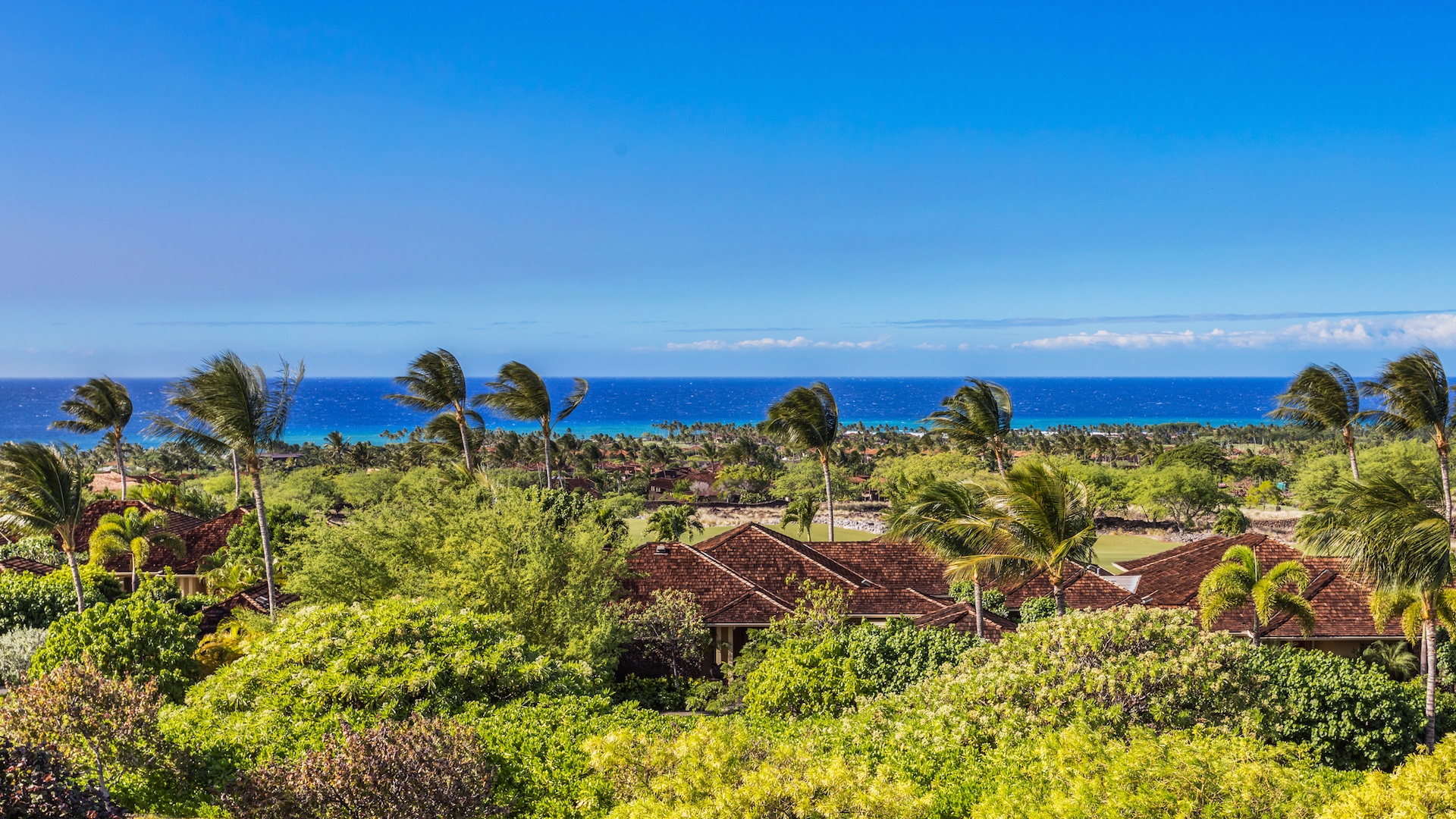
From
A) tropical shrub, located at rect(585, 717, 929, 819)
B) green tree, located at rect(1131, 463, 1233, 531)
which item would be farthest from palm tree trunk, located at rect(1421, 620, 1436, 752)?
green tree, located at rect(1131, 463, 1233, 531)

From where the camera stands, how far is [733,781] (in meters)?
8.15

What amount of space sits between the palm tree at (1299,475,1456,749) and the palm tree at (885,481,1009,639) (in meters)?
5.99

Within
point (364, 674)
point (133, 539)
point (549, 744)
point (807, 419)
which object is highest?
point (807, 419)

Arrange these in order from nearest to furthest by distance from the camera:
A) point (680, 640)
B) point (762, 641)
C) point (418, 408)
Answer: point (762, 641), point (680, 640), point (418, 408)

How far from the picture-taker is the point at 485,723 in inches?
445

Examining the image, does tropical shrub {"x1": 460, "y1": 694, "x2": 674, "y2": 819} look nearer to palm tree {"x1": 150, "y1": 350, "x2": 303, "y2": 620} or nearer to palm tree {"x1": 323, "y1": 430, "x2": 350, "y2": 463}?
palm tree {"x1": 150, "y1": 350, "x2": 303, "y2": 620}

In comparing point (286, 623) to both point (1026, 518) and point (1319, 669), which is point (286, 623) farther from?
point (1319, 669)

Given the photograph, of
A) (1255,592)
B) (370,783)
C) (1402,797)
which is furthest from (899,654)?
(370,783)

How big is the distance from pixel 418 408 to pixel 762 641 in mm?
17605

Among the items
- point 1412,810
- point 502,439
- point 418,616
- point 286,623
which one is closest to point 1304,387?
point 1412,810

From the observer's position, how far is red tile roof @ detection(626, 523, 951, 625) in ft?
72.0

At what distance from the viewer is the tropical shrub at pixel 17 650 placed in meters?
17.1

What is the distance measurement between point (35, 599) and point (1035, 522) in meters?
23.6

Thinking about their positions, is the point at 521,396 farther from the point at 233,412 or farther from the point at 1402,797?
the point at 1402,797
